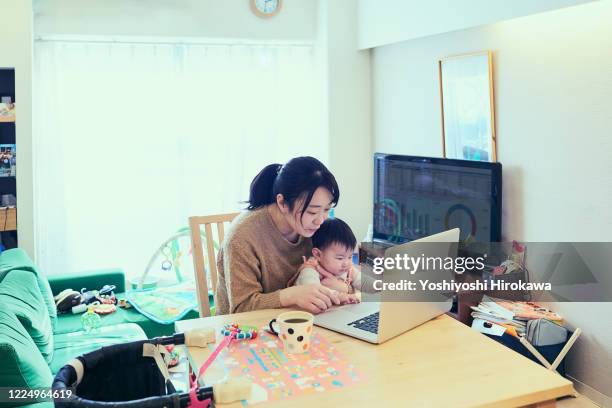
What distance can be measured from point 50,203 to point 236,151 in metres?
1.42

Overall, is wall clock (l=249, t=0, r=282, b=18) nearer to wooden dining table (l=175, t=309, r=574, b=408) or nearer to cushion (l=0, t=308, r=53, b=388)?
cushion (l=0, t=308, r=53, b=388)

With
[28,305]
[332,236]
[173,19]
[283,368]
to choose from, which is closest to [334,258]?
[332,236]

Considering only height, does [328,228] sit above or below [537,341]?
above

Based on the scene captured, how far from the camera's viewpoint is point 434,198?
12.3ft

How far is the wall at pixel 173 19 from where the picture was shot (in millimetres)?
4227

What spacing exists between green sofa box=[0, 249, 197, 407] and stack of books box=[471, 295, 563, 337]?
169 cm

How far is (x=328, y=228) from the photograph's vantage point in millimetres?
2203

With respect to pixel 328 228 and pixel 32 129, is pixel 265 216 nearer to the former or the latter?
pixel 328 228

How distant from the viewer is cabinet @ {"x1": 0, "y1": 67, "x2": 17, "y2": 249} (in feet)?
12.9

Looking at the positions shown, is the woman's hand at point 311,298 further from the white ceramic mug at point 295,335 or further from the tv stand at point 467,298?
the tv stand at point 467,298

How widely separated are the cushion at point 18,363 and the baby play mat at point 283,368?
0.77 meters

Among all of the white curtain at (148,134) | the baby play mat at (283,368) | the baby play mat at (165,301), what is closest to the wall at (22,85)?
the white curtain at (148,134)

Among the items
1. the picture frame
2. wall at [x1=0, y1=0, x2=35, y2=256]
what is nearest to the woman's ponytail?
the picture frame

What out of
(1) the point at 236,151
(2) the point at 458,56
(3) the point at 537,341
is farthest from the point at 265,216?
(1) the point at 236,151
